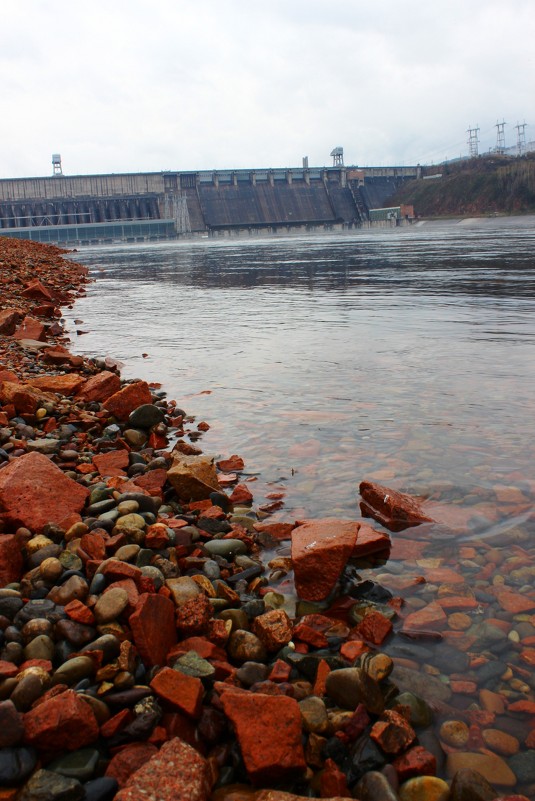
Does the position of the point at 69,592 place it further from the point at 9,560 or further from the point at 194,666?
the point at 194,666

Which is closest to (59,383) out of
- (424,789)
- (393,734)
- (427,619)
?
(427,619)

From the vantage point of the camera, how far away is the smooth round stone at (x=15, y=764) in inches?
103

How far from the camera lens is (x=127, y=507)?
489 cm

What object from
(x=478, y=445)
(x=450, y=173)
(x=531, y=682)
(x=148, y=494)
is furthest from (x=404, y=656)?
(x=450, y=173)

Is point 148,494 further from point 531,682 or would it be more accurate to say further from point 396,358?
point 396,358

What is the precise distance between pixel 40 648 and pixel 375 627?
1801mm

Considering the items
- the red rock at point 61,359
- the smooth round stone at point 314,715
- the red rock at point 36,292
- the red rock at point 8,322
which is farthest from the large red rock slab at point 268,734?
the red rock at point 36,292

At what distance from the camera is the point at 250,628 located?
12.4ft

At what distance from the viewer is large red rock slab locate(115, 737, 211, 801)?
8.16 feet

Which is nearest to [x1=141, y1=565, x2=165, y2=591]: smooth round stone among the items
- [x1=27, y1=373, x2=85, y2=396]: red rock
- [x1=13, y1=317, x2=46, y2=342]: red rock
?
[x1=27, y1=373, x2=85, y2=396]: red rock

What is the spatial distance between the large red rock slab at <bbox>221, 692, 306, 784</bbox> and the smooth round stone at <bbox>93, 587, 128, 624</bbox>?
35.3 inches

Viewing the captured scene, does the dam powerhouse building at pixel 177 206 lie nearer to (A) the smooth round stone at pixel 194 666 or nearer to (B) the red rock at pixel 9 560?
(B) the red rock at pixel 9 560

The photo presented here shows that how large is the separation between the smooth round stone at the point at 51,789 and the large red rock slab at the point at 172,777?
199mm

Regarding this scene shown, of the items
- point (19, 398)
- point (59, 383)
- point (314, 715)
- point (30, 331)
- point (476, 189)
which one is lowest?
point (314, 715)
